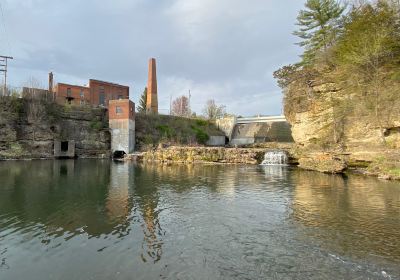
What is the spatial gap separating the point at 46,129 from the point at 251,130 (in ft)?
127

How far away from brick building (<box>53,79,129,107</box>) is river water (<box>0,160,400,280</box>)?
45416 mm

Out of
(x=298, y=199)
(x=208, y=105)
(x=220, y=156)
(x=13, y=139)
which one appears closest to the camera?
(x=298, y=199)

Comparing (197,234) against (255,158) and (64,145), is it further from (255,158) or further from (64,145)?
(64,145)

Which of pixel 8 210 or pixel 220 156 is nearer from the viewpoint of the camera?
pixel 8 210

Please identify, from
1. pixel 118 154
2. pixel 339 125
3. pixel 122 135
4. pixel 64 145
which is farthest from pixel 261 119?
pixel 64 145

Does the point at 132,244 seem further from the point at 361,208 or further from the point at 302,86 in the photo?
the point at 302,86

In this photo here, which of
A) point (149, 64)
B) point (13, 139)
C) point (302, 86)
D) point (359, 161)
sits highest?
point (149, 64)

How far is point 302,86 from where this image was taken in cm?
3538

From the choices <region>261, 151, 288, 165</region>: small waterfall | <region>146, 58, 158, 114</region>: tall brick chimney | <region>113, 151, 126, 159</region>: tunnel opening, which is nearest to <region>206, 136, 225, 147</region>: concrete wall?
<region>146, 58, 158, 114</region>: tall brick chimney

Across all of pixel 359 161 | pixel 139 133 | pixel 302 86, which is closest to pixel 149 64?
pixel 139 133

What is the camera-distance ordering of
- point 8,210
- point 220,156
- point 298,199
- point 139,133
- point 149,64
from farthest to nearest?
A: point 149,64 → point 139,133 → point 220,156 → point 298,199 → point 8,210

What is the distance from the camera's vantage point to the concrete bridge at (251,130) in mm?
57406

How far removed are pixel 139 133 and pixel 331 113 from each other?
2828 centimetres

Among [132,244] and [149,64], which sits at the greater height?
[149,64]
